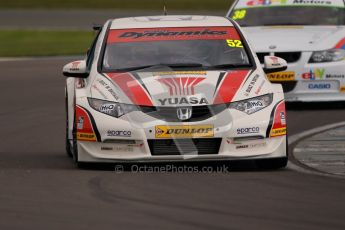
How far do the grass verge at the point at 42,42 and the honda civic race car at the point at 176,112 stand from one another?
1391 cm

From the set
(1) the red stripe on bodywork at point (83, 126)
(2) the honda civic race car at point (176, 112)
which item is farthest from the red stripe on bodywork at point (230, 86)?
(1) the red stripe on bodywork at point (83, 126)

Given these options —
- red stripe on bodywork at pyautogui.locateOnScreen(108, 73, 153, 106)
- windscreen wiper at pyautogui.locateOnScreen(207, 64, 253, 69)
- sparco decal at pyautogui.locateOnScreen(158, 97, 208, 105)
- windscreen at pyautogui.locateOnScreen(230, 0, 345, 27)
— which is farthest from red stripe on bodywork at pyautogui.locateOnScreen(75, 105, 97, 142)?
windscreen at pyautogui.locateOnScreen(230, 0, 345, 27)

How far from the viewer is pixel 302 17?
56.1ft

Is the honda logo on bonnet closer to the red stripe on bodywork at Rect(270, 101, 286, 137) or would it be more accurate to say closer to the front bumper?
the front bumper

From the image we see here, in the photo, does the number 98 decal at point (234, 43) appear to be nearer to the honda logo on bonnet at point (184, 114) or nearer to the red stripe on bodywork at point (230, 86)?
the red stripe on bodywork at point (230, 86)

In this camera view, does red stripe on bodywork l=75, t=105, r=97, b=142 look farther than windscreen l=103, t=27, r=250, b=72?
No

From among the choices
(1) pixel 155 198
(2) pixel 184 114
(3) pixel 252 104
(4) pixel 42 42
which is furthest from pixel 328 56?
(4) pixel 42 42

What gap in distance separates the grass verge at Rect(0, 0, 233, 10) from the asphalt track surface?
77.1ft

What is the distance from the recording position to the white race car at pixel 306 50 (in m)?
15.8

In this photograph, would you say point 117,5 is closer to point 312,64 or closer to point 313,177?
point 312,64

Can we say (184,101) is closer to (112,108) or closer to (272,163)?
(112,108)

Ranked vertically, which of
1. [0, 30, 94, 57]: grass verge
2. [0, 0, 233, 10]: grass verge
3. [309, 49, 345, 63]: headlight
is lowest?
[0, 0, 233, 10]: grass verge

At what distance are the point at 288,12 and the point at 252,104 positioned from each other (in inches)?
274

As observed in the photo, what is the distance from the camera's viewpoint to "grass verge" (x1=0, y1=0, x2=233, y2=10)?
3575 centimetres
